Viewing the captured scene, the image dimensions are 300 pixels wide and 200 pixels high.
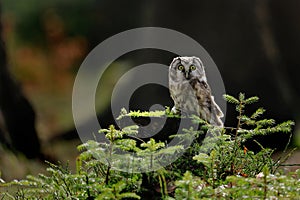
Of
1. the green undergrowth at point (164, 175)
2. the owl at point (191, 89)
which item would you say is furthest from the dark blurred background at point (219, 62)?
the green undergrowth at point (164, 175)

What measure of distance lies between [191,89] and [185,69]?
11cm

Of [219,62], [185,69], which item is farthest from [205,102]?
[219,62]

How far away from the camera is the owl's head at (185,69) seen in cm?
241

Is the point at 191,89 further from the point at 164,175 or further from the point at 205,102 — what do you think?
the point at 164,175

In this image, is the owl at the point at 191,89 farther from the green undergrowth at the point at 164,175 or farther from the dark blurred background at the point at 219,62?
the dark blurred background at the point at 219,62

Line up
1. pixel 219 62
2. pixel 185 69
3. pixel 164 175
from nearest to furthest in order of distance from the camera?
1. pixel 164 175
2. pixel 185 69
3. pixel 219 62

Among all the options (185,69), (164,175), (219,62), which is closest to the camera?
(164,175)

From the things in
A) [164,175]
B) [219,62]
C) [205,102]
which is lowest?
[164,175]

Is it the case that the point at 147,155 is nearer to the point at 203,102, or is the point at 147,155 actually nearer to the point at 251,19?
the point at 203,102

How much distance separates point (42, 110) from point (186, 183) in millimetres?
8262

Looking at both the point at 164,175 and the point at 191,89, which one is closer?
the point at 164,175

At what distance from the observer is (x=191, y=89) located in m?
2.48

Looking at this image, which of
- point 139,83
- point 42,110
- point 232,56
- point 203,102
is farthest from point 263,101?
point 42,110

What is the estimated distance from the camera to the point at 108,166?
1655 mm
